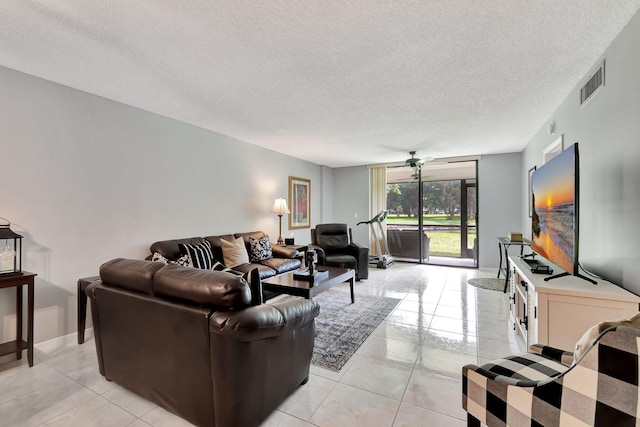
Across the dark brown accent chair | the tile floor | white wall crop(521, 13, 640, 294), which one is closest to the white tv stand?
white wall crop(521, 13, 640, 294)

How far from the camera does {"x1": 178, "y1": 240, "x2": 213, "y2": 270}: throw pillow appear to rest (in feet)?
11.0

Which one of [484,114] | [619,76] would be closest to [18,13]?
[619,76]

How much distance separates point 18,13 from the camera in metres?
1.73

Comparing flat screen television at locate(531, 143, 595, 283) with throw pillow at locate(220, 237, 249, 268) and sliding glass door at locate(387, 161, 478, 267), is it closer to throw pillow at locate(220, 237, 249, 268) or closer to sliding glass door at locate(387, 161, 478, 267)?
throw pillow at locate(220, 237, 249, 268)

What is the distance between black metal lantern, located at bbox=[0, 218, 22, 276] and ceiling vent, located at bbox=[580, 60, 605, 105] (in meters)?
4.53

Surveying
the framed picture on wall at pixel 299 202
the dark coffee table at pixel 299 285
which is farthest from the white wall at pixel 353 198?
the dark coffee table at pixel 299 285

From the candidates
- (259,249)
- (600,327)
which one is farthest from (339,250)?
(600,327)

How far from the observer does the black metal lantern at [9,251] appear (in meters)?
2.20

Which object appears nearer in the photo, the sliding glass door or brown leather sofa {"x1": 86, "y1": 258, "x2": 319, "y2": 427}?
brown leather sofa {"x1": 86, "y1": 258, "x2": 319, "y2": 427}

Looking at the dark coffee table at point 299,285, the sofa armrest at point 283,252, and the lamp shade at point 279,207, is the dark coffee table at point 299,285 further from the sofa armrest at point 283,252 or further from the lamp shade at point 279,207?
the lamp shade at point 279,207

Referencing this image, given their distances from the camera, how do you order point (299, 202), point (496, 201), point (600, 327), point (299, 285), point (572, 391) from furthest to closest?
point (299, 202)
point (496, 201)
point (299, 285)
point (600, 327)
point (572, 391)

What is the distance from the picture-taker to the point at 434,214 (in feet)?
21.7

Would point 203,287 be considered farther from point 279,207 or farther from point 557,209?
point 279,207

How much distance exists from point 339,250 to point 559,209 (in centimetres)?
355
